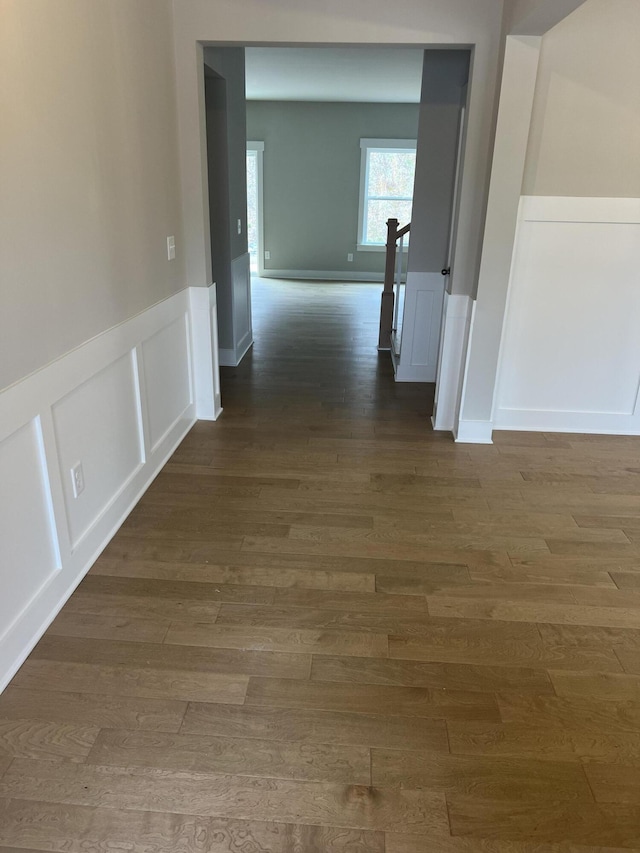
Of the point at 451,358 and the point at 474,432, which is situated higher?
the point at 451,358

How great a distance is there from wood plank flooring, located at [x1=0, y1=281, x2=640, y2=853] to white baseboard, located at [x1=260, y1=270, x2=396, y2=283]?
6935 mm

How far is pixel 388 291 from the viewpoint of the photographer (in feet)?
18.0

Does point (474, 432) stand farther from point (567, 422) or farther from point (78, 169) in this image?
point (78, 169)

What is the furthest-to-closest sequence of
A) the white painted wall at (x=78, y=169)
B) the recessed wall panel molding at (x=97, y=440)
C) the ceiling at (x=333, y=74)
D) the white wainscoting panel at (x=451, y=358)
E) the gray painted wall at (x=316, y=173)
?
the gray painted wall at (x=316, y=173) → the ceiling at (x=333, y=74) → the white wainscoting panel at (x=451, y=358) → the recessed wall panel molding at (x=97, y=440) → the white painted wall at (x=78, y=169)

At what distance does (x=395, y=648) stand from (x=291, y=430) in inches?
78.0

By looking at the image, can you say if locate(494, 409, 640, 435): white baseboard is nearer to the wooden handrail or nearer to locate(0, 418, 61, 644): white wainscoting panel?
the wooden handrail

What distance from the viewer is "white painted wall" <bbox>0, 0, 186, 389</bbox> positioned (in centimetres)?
177

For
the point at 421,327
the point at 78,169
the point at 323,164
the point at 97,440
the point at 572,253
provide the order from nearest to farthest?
the point at 78,169, the point at 97,440, the point at 572,253, the point at 421,327, the point at 323,164

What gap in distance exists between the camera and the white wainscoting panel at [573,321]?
347cm

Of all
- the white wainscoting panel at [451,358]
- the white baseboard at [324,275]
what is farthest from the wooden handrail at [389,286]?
the white baseboard at [324,275]

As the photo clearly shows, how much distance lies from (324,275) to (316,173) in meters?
1.55

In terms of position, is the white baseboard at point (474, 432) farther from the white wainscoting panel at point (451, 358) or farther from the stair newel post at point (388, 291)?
the stair newel post at point (388, 291)

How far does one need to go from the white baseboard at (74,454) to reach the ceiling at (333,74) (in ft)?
10.8

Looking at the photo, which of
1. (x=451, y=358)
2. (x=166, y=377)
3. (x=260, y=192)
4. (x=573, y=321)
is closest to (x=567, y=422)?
(x=573, y=321)
